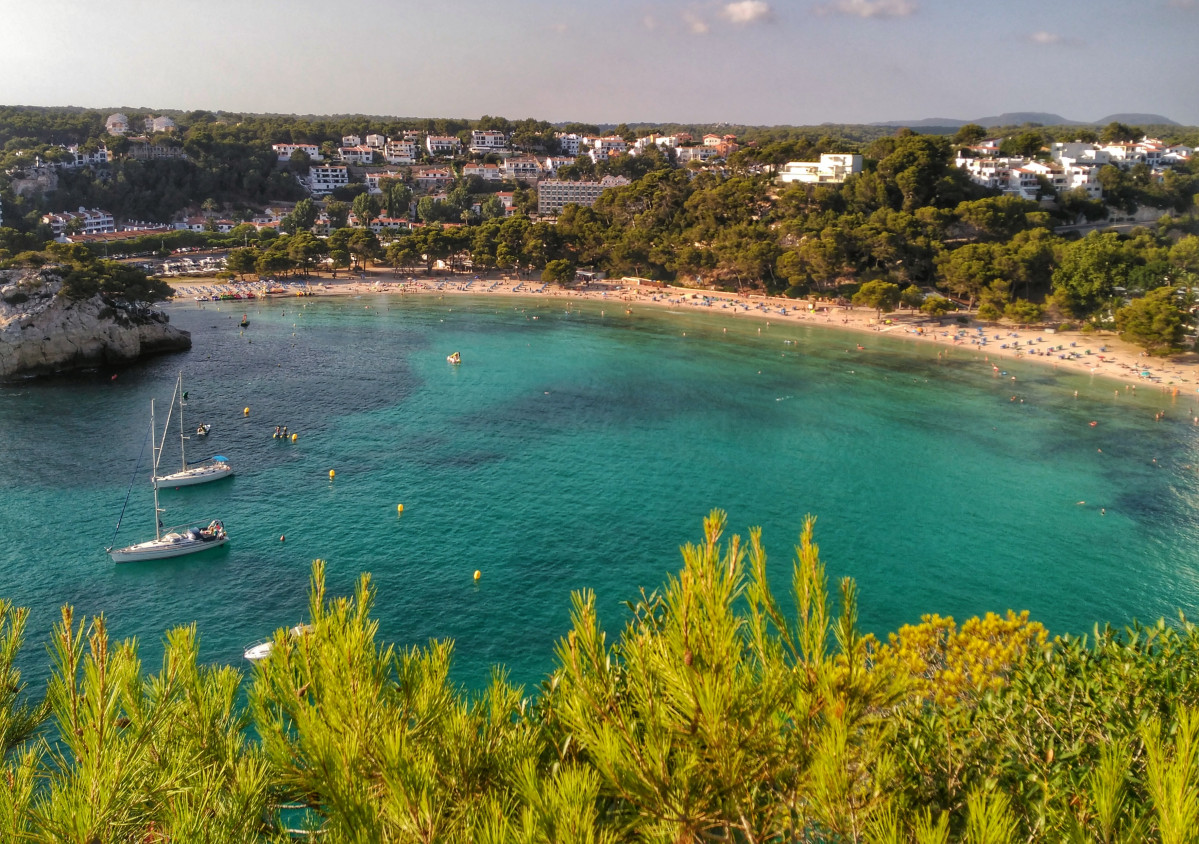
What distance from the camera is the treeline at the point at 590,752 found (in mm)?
4527

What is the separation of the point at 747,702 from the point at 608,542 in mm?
19181

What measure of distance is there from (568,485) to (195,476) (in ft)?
44.5

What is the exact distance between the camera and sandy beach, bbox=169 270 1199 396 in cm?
4356

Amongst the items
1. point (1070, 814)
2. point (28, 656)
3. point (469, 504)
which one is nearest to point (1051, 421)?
point (469, 504)

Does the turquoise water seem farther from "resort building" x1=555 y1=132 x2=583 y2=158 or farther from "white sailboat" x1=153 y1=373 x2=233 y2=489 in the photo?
"resort building" x1=555 y1=132 x2=583 y2=158

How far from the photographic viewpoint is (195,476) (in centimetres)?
2809

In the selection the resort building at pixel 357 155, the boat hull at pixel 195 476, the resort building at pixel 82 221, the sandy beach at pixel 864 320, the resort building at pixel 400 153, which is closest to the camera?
the boat hull at pixel 195 476

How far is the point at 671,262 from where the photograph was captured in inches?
2704

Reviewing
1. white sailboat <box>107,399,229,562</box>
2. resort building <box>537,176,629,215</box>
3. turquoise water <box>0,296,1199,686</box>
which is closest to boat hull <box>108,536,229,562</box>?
white sailboat <box>107,399,229,562</box>

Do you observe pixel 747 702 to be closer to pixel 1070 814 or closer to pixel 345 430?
pixel 1070 814

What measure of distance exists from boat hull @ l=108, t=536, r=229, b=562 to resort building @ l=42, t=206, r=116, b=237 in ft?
235

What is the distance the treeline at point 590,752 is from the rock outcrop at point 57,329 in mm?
44017

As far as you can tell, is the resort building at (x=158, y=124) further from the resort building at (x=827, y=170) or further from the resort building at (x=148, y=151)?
the resort building at (x=827, y=170)

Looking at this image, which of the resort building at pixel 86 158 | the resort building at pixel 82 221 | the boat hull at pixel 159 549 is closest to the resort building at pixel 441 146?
the resort building at pixel 86 158
